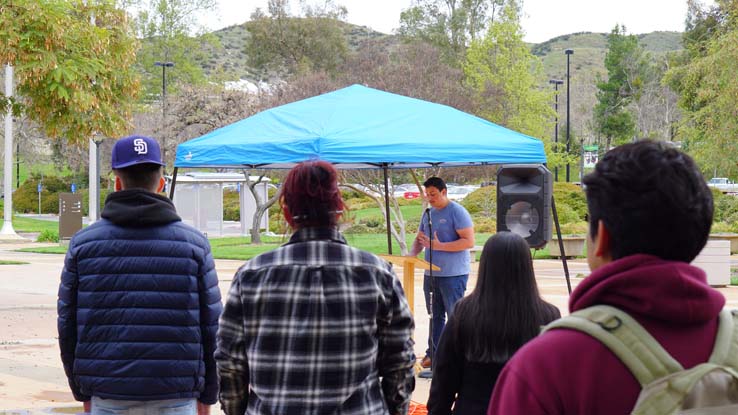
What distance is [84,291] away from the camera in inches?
150

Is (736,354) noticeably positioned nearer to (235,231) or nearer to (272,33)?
(235,231)

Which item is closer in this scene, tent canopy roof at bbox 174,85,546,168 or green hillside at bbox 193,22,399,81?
tent canopy roof at bbox 174,85,546,168

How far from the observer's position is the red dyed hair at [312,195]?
3.21 metres

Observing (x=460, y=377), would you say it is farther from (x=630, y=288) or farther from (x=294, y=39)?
(x=294, y=39)

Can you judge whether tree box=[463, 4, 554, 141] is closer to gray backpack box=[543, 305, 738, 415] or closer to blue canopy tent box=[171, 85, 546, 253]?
blue canopy tent box=[171, 85, 546, 253]

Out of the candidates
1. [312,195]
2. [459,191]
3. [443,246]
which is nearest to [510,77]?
[459,191]

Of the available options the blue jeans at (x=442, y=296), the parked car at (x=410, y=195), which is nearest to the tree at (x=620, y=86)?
the parked car at (x=410, y=195)

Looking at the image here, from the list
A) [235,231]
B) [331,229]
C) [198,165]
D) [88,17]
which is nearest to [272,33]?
[235,231]

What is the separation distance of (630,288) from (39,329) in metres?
12.1

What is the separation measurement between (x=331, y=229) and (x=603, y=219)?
157 centimetres

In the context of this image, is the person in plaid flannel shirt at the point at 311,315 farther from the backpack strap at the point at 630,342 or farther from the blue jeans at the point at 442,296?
the blue jeans at the point at 442,296

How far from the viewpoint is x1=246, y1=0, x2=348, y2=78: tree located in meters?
79.6

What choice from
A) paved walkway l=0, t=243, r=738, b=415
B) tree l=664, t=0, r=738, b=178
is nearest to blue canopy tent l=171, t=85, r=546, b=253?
paved walkway l=0, t=243, r=738, b=415

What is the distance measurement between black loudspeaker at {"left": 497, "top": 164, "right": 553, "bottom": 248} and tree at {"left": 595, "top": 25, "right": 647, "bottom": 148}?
66.2 meters
